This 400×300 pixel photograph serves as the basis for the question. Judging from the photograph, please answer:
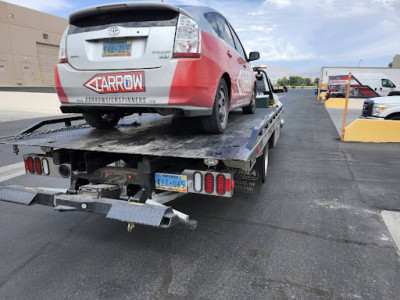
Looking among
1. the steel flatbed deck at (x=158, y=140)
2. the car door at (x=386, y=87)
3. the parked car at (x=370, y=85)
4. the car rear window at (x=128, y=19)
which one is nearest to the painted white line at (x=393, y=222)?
the steel flatbed deck at (x=158, y=140)

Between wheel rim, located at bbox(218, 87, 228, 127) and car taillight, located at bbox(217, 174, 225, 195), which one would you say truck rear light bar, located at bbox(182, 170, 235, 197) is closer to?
car taillight, located at bbox(217, 174, 225, 195)

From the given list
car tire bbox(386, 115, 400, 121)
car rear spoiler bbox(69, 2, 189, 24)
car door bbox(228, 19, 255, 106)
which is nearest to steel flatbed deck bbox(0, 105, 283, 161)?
car door bbox(228, 19, 255, 106)

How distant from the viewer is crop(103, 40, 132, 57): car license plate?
3.04m

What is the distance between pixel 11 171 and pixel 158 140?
155 inches

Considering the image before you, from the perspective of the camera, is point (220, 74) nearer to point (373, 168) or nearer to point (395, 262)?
point (395, 262)

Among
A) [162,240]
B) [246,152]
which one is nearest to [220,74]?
[246,152]

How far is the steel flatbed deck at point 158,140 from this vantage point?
2.76 metres

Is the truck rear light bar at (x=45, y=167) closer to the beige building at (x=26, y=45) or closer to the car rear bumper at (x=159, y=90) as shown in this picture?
the car rear bumper at (x=159, y=90)

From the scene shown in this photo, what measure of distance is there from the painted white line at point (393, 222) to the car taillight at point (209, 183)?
2.05 meters

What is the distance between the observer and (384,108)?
8.65 meters

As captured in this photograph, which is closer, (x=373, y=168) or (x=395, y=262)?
(x=395, y=262)

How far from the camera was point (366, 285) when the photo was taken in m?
2.51

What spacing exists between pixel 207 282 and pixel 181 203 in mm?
1694

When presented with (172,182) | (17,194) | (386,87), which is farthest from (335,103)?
(17,194)
